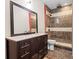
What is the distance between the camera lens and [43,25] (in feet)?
10.6

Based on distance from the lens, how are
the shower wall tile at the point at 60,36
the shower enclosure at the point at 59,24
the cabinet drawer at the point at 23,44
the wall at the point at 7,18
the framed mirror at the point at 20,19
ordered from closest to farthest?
the cabinet drawer at the point at 23,44 < the wall at the point at 7,18 < the framed mirror at the point at 20,19 < the shower wall tile at the point at 60,36 < the shower enclosure at the point at 59,24

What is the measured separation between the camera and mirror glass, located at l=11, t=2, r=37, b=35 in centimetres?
207

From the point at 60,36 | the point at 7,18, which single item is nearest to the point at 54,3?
the point at 60,36

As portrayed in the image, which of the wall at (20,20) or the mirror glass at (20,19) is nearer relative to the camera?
the mirror glass at (20,19)

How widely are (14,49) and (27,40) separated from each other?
373 mm

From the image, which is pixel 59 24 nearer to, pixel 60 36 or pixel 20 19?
pixel 60 36

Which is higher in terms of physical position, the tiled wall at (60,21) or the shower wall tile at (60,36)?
the tiled wall at (60,21)

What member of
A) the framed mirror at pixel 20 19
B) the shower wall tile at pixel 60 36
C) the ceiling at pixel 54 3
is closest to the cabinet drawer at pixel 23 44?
the framed mirror at pixel 20 19

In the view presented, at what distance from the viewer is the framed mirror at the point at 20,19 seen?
2051mm

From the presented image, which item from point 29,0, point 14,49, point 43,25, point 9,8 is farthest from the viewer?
point 43,25

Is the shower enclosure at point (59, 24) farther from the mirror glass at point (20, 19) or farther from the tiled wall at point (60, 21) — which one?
the mirror glass at point (20, 19)

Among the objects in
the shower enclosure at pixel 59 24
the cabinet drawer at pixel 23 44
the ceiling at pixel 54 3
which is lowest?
the cabinet drawer at pixel 23 44
